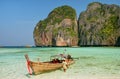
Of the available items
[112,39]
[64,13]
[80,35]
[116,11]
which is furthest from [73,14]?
[112,39]

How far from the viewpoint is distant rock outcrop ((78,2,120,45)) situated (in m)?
152

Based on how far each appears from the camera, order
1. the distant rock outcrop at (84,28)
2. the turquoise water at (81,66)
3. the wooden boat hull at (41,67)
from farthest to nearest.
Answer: the distant rock outcrop at (84,28) → the turquoise water at (81,66) → the wooden boat hull at (41,67)

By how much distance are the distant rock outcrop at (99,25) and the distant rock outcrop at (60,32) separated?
6134 millimetres

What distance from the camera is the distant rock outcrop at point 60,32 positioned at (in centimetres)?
17338

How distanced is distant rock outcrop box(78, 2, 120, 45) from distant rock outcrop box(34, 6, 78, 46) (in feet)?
20.1

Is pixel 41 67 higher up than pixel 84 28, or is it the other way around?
pixel 84 28

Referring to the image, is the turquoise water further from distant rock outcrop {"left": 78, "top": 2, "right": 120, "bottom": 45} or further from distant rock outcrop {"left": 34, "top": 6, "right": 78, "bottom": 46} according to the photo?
distant rock outcrop {"left": 34, "top": 6, "right": 78, "bottom": 46}

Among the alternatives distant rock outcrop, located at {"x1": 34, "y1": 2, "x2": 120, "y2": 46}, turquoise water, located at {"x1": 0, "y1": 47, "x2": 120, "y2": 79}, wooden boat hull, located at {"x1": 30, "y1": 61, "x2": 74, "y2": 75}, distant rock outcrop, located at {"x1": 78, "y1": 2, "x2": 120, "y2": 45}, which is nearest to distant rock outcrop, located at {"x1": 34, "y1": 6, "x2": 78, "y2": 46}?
distant rock outcrop, located at {"x1": 34, "y1": 2, "x2": 120, "y2": 46}

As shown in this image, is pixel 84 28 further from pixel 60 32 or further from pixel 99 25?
pixel 60 32

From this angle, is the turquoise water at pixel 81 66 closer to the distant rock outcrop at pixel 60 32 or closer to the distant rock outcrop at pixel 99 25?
the distant rock outcrop at pixel 99 25

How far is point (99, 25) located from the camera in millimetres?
166250

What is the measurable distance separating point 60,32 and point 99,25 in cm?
3015

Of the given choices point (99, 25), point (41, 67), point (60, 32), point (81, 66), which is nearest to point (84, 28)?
point (99, 25)

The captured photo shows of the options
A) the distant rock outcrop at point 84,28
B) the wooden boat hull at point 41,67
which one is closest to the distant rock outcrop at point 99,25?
the distant rock outcrop at point 84,28
